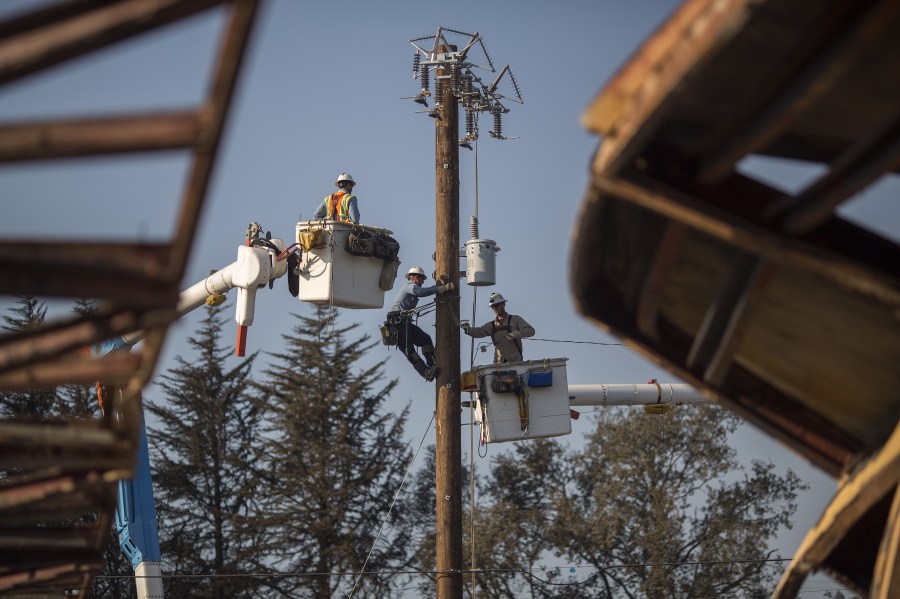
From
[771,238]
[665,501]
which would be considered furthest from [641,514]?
A: [771,238]

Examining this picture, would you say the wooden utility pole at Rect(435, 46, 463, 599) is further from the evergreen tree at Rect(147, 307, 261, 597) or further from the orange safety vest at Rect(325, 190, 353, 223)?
the evergreen tree at Rect(147, 307, 261, 597)

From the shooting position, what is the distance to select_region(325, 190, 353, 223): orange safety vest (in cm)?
1592

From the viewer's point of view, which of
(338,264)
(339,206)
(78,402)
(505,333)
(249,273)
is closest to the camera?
(338,264)

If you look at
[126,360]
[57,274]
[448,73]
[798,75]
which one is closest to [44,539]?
[126,360]

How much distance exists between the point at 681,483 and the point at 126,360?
38867 millimetres

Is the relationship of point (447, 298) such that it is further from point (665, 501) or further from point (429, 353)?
point (665, 501)

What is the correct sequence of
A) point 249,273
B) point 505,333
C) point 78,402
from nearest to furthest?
point 249,273, point 505,333, point 78,402

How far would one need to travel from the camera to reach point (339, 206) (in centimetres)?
1600

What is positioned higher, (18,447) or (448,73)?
(448,73)

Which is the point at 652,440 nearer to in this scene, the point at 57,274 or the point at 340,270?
the point at 340,270

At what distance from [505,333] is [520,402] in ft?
4.00

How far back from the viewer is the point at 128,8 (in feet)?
14.0

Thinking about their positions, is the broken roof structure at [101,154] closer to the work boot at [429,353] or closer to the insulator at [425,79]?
the work boot at [429,353]

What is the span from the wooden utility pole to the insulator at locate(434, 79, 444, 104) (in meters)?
1.23
